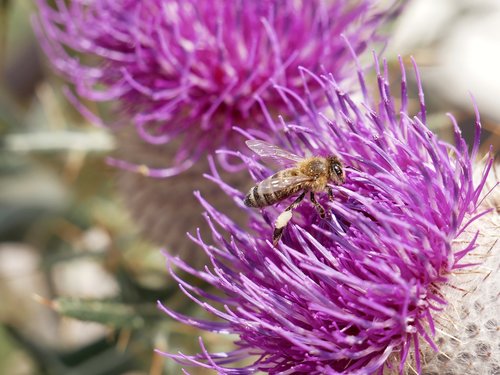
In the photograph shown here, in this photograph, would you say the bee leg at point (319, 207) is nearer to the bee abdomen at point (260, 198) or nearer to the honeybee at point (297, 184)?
the honeybee at point (297, 184)

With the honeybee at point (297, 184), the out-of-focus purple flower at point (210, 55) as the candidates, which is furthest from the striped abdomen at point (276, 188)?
the out-of-focus purple flower at point (210, 55)

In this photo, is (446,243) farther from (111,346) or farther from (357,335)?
(111,346)

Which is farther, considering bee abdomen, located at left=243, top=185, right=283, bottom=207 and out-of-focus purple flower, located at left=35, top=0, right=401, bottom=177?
out-of-focus purple flower, located at left=35, top=0, right=401, bottom=177

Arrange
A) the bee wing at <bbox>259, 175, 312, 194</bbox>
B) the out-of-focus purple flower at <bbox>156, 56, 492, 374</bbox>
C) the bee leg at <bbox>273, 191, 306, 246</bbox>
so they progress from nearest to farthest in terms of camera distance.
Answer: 1. the out-of-focus purple flower at <bbox>156, 56, 492, 374</bbox>
2. the bee leg at <bbox>273, 191, 306, 246</bbox>
3. the bee wing at <bbox>259, 175, 312, 194</bbox>

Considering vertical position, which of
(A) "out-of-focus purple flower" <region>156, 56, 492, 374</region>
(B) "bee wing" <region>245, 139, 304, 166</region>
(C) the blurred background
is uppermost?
(B) "bee wing" <region>245, 139, 304, 166</region>

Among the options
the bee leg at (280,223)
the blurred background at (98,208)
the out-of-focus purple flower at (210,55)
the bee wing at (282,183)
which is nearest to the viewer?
the bee leg at (280,223)

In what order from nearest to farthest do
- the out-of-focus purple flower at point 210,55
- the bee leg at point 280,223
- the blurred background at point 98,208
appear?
1. the bee leg at point 280,223
2. the out-of-focus purple flower at point 210,55
3. the blurred background at point 98,208

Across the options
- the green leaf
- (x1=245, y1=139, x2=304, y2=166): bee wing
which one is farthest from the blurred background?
(x1=245, y1=139, x2=304, y2=166): bee wing

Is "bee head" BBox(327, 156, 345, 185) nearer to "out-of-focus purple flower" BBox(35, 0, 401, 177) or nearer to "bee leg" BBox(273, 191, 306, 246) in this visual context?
"bee leg" BBox(273, 191, 306, 246)

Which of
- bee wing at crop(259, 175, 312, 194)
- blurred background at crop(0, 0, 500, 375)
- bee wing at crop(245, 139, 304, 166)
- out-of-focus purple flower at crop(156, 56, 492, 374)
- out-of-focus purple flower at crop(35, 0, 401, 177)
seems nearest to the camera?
out-of-focus purple flower at crop(156, 56, 492, 374)
